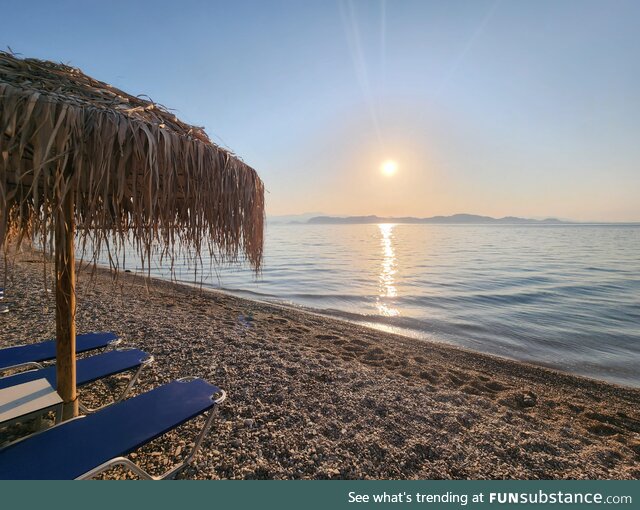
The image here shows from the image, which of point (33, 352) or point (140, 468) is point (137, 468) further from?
point (33, 352)

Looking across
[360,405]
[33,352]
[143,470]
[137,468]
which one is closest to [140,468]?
[143,470]

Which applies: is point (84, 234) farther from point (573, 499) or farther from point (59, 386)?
point (573, 499)

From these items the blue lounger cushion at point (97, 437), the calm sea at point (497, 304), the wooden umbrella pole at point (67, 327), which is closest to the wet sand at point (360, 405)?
the wooden umbrella pole at point (67, 327)

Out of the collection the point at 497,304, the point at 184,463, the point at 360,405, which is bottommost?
the point at 497,304

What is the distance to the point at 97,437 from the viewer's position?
2117 mm

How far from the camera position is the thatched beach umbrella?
1.49 meters

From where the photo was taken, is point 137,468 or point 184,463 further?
point 184,463

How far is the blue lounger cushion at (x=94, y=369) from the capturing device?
275 centimetres

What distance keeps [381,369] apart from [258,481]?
130 inches

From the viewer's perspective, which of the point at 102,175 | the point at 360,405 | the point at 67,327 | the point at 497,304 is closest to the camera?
the point at 102,175

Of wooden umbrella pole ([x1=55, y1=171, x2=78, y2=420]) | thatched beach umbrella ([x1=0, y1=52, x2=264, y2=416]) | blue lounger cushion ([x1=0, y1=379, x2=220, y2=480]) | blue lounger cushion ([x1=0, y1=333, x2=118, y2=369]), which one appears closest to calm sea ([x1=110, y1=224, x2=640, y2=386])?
wooden umbrella pole ([x1=55, y1=171, x2=78, y2=420])

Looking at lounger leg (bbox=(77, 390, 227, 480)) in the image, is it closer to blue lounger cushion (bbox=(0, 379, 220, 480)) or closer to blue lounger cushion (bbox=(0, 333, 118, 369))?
blue lounger cushion (bbox=(0, 379, 220, 480))

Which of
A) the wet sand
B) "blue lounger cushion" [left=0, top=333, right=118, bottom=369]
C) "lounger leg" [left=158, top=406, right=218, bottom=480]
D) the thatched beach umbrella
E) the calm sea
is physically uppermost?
the thatched beach umbrella

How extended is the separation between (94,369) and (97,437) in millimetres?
1242
